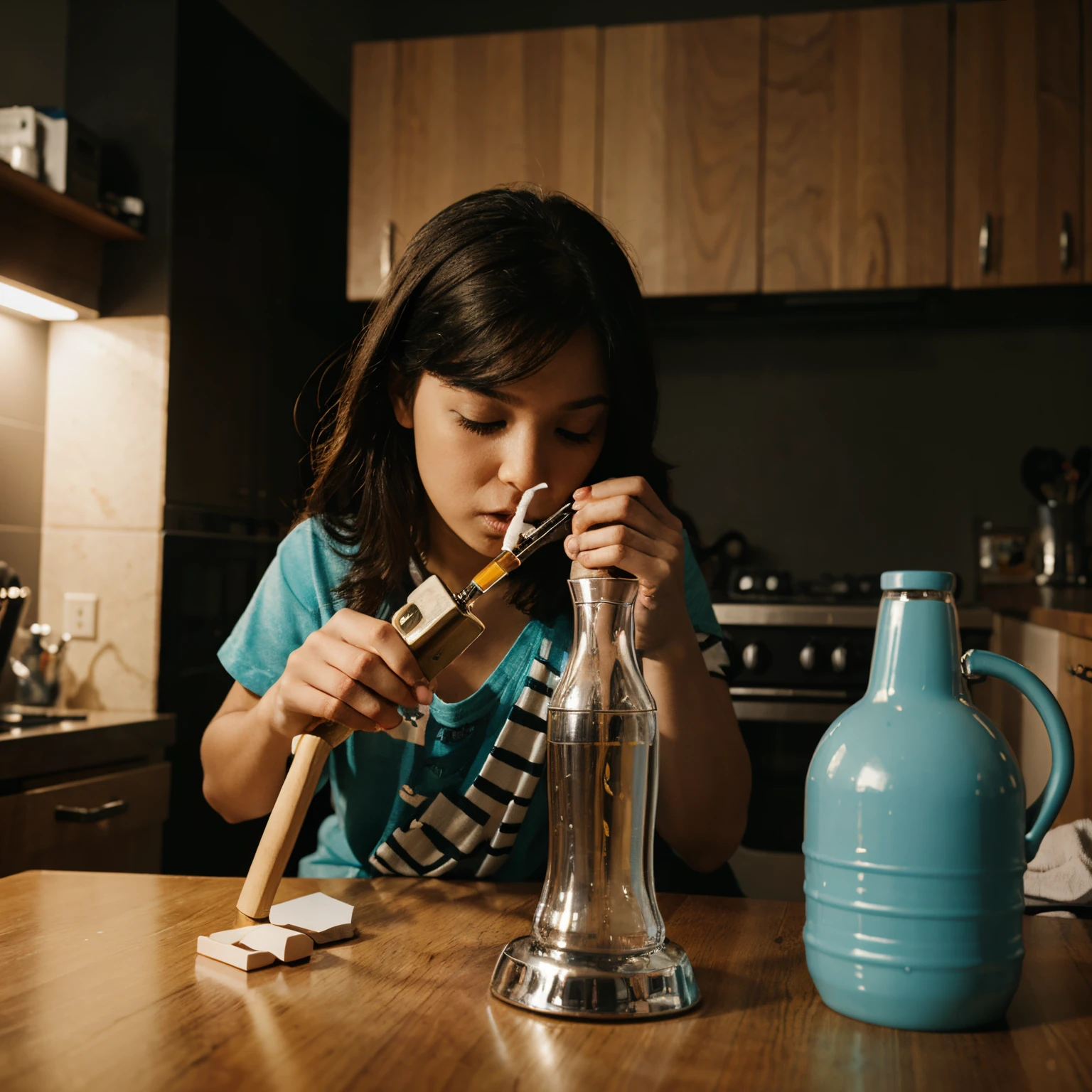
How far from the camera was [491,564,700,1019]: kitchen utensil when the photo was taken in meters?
0.55

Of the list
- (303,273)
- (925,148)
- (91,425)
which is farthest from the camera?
(303,273)

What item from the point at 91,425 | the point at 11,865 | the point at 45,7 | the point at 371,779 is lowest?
the point at 11,865

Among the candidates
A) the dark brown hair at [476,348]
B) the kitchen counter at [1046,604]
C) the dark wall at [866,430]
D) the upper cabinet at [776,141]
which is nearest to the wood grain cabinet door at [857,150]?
the upper cabinet at [776,141]

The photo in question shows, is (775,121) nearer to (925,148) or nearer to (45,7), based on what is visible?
(925,148)

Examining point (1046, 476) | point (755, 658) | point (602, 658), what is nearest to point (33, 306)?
point (755, 658)

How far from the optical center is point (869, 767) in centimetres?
51

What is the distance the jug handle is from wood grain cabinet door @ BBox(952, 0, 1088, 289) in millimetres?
2208

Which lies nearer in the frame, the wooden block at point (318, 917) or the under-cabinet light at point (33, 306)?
the wooden block at point (318, 917)

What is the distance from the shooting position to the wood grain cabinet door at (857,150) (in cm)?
254

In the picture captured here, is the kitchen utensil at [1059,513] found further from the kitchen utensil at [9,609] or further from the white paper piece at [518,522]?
the kitchen utensil at [9,609]

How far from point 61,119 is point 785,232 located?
1570 millimetres

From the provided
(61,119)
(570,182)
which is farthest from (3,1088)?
(570,182)

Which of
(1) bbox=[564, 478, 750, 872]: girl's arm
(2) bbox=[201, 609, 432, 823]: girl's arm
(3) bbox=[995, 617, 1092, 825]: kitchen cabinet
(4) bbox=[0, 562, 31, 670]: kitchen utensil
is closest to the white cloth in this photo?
(1) bbox=[564, 478, 750, 872]: girl's arm

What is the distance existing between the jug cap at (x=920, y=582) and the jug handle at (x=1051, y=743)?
0.04 metres
